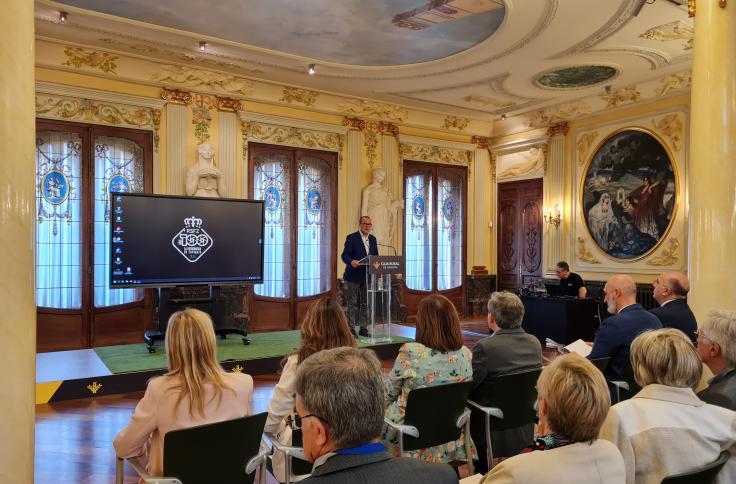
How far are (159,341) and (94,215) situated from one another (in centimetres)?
187

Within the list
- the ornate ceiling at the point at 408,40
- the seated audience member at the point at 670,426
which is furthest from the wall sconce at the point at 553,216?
the seated audience member at the point at 670,426

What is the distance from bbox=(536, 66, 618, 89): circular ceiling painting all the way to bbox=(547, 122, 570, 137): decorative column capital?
1.24m

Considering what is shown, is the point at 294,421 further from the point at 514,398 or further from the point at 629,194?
the point at 629,194

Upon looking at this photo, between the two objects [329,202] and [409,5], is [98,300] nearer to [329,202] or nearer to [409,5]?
[329,202]

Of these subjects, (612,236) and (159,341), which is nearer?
(159,341)

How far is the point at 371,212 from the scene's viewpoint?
9.39 metres

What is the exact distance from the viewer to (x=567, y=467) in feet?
4.51

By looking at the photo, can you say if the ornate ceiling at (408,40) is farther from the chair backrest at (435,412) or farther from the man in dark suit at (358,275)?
the chair backrest at (435,412)

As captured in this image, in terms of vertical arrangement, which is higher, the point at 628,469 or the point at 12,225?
the point at 12,225

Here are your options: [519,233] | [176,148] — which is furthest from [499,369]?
[519,233]

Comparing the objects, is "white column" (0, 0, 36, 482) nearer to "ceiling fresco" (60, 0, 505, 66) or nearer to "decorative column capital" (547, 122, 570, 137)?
"ceiling fresco" (60, 0, 505, 66)

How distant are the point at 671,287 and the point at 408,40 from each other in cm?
442

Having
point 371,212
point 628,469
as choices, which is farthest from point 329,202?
point 628,469

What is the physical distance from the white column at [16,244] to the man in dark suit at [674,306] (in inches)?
140
